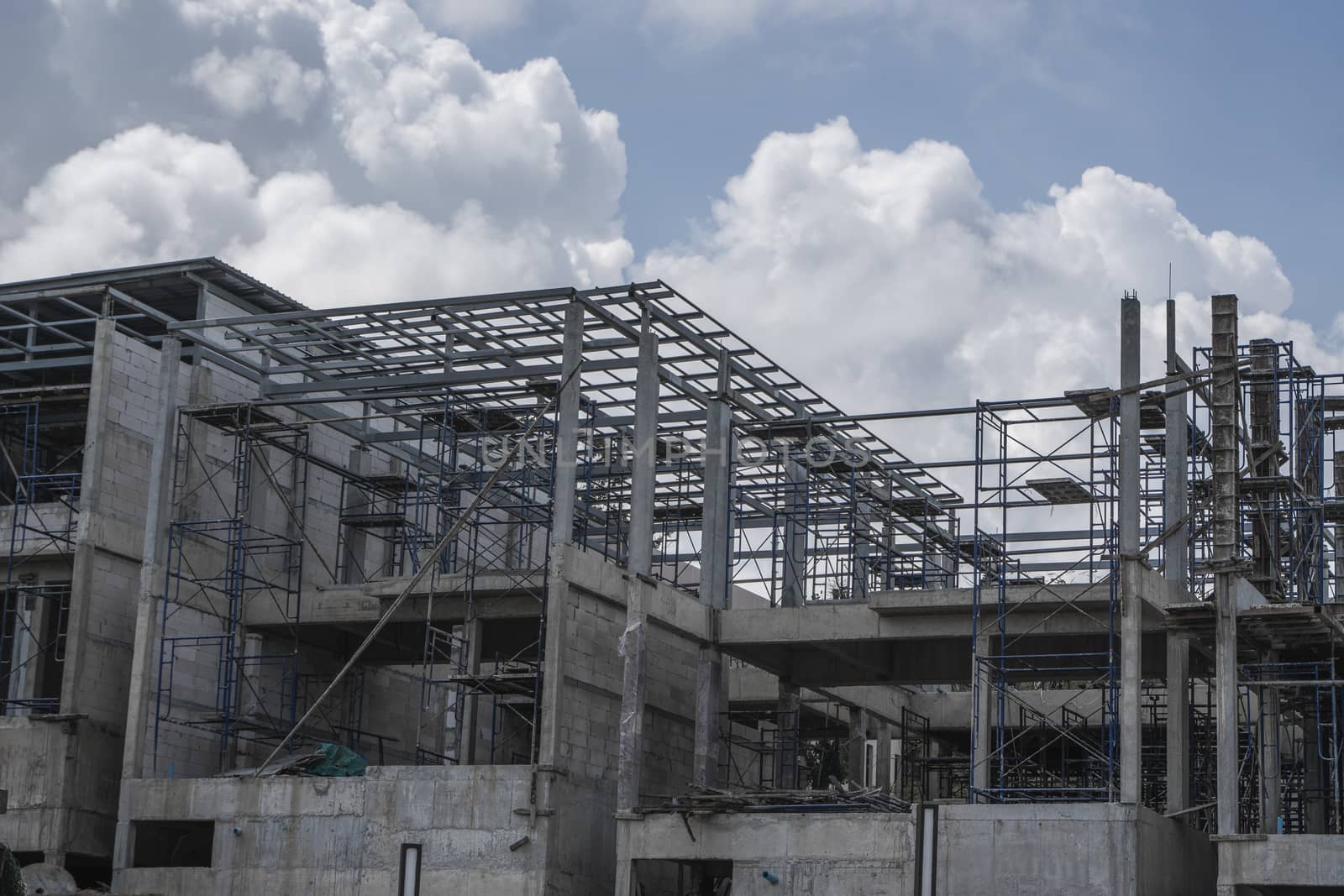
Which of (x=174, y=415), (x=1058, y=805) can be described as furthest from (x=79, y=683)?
(x=1058, y=805)

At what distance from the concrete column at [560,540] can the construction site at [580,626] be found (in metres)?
0.06

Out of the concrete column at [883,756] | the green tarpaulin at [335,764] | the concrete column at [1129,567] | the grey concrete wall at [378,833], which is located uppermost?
the concrete column at [1129,567]

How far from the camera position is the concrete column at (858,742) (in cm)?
4332

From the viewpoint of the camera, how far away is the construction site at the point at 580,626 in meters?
30.6

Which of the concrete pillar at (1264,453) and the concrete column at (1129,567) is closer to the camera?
the concrete column at (1129,567)

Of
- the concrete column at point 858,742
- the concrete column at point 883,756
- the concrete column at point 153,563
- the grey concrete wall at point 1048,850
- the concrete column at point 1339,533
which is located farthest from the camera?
the concrete column at point 883,756

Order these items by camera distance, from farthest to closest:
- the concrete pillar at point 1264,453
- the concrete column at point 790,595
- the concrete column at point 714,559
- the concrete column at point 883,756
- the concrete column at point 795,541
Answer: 1. the concrete column at point 883,756
2. the concrete column at point 795,541
3. the concrete column at point 790,595
4. the concrete column at point 714,559
5. the concrete pillar at point 1264,453

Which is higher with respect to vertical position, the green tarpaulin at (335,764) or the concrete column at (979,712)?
the concrete column at (979,712)

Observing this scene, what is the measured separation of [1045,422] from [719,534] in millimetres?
6825

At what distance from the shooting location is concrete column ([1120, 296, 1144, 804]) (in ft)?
97.9

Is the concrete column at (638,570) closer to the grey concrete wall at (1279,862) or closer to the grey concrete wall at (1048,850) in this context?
the grey concrete wall at (1048,850)

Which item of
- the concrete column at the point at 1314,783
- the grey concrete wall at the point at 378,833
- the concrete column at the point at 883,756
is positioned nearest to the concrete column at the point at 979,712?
the concrete column at the point at 1314,783

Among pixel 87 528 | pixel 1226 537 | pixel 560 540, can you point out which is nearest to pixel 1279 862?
pixel 1226 537

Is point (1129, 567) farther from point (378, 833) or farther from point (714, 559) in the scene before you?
point (378, 833)
